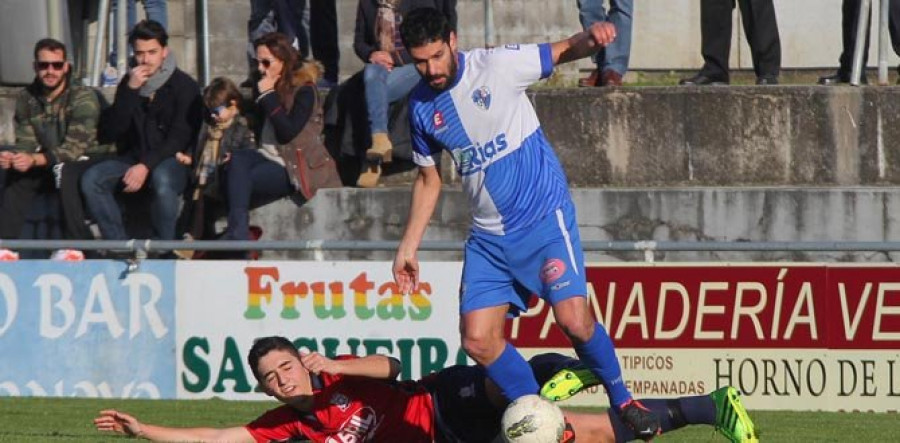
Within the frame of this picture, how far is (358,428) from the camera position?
872 centimetres

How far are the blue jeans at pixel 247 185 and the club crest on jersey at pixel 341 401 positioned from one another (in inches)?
189

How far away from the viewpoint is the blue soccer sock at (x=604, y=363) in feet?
28.2

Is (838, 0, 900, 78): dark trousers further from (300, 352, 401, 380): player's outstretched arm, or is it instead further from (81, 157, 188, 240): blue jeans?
(300, 352, 401, 380): player's outstretched arm

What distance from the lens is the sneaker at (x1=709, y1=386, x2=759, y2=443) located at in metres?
8.47

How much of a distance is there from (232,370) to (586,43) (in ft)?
15.9

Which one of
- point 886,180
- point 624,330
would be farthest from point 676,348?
point 886,180

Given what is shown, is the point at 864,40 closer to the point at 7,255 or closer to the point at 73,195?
the point at 73,195

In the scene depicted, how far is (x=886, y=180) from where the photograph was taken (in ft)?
46.3

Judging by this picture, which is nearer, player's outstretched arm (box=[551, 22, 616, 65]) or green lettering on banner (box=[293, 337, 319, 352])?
player's outstretched arm (box=[551, 22, 616, 65])

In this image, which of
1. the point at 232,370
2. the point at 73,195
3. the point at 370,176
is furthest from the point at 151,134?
the point at 232,370

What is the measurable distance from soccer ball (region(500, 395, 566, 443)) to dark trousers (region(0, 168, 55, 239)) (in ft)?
22.1

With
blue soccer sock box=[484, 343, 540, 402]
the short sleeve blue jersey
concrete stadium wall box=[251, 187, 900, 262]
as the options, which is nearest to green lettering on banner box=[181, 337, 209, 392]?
concrete stadium wall box=[251, 187, 900, 262]

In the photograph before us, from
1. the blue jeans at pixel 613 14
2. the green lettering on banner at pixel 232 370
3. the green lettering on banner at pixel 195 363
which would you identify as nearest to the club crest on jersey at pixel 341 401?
the green lettering on banner at pixel 232 370

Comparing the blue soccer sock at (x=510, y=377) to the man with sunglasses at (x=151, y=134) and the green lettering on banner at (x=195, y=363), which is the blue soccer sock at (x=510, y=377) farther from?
the man with sunglasses at (x=151, y=134)
